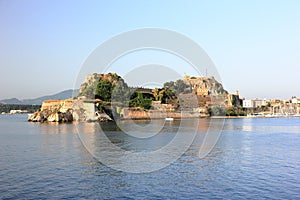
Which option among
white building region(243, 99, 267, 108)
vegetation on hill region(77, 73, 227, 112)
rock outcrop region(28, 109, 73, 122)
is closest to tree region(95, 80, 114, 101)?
vegetation on hill region(77, 73, 227, 112)

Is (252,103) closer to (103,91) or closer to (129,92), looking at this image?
(129,92)

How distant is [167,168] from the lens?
18.5m

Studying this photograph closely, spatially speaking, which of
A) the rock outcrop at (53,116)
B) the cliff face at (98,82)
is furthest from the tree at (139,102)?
the rock outcrop at (53,116)

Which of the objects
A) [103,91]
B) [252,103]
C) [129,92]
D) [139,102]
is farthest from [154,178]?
[252,103]

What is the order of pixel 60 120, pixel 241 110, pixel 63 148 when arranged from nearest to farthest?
1. pixel 63 148
2. pixel 60 120
3. pixel 241 110

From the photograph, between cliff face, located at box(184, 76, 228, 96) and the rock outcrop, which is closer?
the rock outcrop

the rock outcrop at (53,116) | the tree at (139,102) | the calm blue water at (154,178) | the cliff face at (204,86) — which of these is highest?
the cliff face at (204,86)

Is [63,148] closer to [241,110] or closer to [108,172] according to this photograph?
[108,172]

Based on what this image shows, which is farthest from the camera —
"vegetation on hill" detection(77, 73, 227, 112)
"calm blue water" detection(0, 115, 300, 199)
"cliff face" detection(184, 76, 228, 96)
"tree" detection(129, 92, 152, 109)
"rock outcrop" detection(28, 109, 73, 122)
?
"cliff face" detection(184, 76, 228, 96)

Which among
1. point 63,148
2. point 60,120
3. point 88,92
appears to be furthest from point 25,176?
point 88,92

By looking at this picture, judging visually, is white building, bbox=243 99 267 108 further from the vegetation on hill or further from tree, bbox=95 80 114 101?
tree, bbox=95 80 114 101

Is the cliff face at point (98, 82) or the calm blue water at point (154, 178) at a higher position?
the cliff face at point (98, 82)

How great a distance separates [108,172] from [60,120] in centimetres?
5163

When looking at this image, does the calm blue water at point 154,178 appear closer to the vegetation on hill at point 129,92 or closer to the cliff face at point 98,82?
the vegetation on hill at point 129,92
